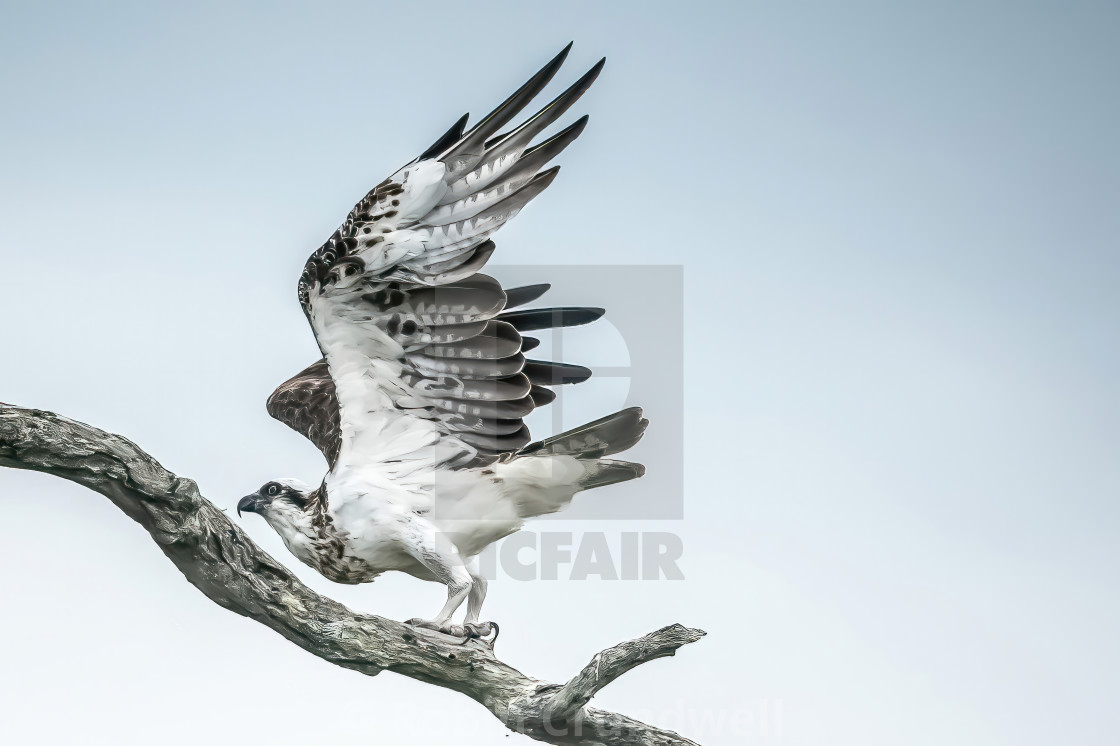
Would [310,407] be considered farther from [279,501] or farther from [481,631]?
[481,631]

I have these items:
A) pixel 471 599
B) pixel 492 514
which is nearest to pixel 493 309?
pixel 492 514

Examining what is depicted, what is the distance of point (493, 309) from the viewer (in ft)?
16.0

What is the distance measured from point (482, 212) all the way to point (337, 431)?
1.57 m

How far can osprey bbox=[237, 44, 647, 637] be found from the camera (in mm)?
4668

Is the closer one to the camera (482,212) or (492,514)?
(482,212)

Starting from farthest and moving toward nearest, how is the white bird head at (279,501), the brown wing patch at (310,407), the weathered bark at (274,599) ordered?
the brown wing patch at (310,407) → the white bird head at (279,501) → the weathered bark at (274,599)

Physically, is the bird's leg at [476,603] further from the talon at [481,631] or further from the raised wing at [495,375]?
the raised wing at [495,375]

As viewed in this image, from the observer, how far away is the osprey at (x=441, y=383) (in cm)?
467

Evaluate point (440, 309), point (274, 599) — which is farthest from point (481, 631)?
point (440, 309)

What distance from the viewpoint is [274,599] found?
4820mm

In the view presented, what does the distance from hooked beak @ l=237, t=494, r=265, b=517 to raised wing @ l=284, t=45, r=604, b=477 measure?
16.8 inches

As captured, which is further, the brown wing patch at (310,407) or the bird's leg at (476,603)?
the brown wing patch at (310,407)

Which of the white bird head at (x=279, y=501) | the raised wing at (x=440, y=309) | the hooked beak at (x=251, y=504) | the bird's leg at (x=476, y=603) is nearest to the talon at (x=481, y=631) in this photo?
the bird's leg at (x=476, y=603)

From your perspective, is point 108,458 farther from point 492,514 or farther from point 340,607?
point 492,514
